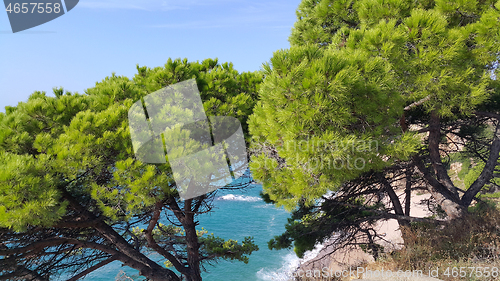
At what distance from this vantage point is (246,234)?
24047 millimetres

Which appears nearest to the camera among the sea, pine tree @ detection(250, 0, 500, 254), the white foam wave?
pine tree @ detection(250, 0, 500, 254)

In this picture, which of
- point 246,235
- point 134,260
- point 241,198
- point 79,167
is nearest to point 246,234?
point 246,235

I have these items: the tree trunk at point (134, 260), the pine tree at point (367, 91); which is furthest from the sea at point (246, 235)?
the pine tree at point (367, 91)

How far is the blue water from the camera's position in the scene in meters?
18.8

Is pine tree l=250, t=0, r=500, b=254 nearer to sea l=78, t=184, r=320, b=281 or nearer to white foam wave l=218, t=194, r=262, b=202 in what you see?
sea l=78, t=184, r=320, b=281

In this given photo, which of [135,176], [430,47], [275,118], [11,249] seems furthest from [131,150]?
[430,47]

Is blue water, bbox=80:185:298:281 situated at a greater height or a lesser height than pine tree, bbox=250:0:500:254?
lesser

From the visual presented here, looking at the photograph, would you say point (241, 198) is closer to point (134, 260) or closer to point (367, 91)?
→ point (134, 260)

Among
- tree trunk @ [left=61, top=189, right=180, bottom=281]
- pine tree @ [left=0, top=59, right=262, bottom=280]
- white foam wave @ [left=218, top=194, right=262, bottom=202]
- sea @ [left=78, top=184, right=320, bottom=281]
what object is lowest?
→ sea @ [left=78, top=184, right=320, bottom=281]

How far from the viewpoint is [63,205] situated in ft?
14.0

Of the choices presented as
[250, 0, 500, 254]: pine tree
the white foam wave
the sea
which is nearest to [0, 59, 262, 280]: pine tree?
[250, 0, 500, 254]: pine tree

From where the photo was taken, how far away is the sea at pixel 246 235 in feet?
61.5

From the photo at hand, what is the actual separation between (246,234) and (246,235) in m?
0.08

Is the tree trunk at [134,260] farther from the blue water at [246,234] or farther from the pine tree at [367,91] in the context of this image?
the blue water at [246,234]
